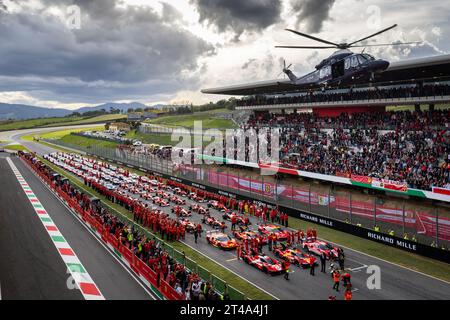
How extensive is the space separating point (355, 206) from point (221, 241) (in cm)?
993

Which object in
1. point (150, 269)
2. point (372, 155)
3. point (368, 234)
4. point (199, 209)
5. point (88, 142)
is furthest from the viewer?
point (88, 142)

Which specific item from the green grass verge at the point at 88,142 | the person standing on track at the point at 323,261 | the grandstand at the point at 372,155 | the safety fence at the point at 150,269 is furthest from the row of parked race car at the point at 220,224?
the green grass verge at the point at 88,142

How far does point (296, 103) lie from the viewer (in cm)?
5275

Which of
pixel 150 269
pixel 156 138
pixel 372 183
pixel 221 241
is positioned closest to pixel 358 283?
pixel 221 241

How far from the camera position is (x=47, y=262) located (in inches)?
818

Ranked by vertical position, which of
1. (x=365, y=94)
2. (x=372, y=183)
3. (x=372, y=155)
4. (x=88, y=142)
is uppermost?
(x=365, y=94)

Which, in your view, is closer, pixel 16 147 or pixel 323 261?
pixel 323 261

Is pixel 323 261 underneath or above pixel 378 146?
underneath

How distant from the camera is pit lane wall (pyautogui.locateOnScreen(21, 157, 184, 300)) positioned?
54.0ft

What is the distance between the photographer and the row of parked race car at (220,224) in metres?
21.6

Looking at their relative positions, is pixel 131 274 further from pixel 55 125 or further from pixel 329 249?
pixel 55 125

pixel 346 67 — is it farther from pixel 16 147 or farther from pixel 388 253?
pixel 16 147

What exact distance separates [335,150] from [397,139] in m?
5.97
